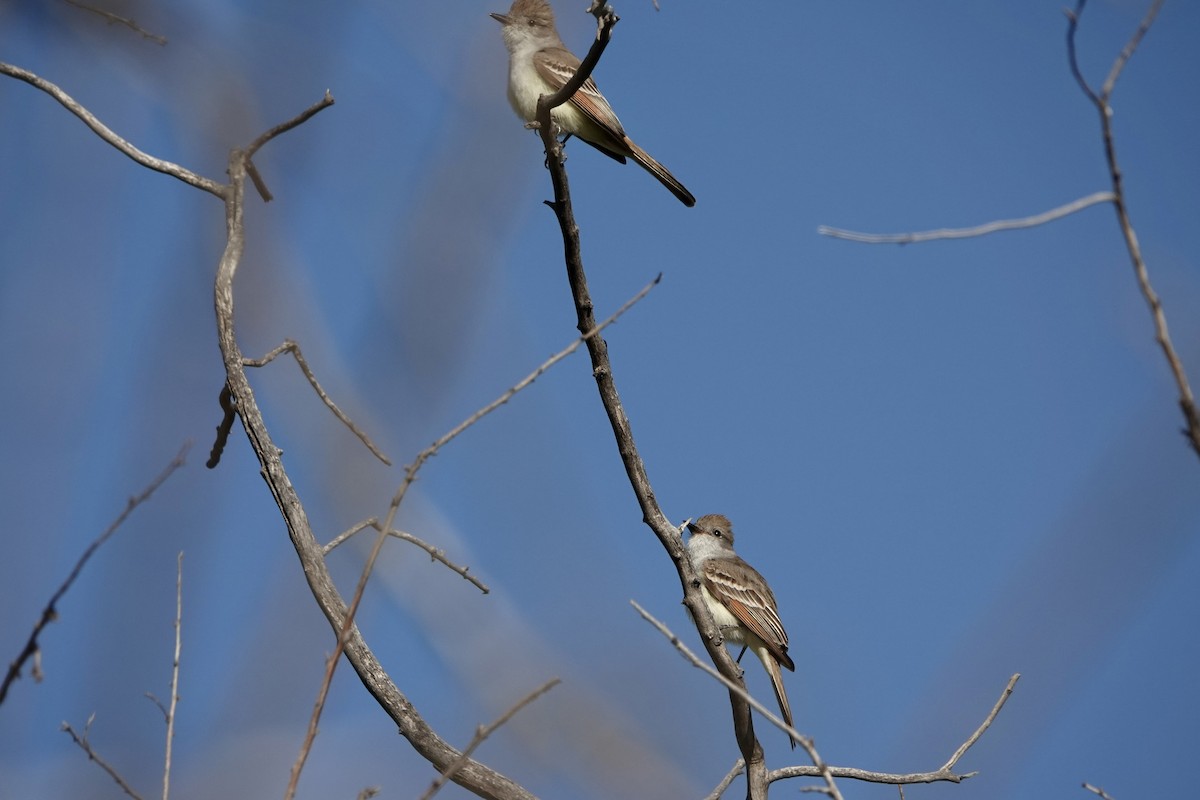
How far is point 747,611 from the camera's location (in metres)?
9.33

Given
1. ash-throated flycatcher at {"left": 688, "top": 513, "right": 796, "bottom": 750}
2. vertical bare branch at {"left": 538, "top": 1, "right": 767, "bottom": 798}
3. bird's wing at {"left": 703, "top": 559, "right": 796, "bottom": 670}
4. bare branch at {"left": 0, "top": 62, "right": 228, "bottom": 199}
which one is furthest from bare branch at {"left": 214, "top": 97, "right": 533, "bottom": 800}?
bird's wing at {"left": 703, "top": 559, "right": 796, "bottom": 670}

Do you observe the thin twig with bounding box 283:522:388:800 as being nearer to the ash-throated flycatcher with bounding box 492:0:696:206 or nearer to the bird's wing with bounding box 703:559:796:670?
the ash-throated flycatcher with bounding box 492:0:696:206

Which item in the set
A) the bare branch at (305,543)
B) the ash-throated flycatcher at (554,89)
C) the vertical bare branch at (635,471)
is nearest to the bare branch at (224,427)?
the bare branch at (305,543)

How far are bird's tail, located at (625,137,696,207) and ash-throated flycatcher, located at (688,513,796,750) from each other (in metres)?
2.95

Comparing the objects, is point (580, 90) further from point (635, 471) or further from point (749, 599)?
point (749, 599)

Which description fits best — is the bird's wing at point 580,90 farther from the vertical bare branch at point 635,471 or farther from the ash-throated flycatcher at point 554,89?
the vertical bare branch at point 635,471

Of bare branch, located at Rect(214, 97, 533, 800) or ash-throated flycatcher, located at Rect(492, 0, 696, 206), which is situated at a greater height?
ash-throated flycatcher, located at Rect(492, 0, 696, 206)

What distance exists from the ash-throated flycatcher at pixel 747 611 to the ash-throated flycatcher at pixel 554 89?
3314 millimetres

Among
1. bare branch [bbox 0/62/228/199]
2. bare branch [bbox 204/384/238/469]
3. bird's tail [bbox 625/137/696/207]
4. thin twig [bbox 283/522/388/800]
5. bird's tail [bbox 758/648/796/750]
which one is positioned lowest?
thin twig [bbox 283/522/388/800]

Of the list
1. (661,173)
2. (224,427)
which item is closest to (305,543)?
(224,427)

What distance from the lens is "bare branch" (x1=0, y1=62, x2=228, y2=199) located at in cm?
481

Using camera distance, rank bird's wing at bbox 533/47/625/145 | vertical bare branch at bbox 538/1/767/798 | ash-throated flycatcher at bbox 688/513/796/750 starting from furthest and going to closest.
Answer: ash-throated flycatcher at bbox 688/513/796/750
bird's wing at bbox 533/47/625/145
vertical bare branch at bbox 538/1/767/798

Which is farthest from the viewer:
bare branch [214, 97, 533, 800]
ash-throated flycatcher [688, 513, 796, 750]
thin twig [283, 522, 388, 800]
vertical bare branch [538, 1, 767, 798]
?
ash-throated flycatcher [688, 513, 796, 750]

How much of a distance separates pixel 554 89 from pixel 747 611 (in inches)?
174
